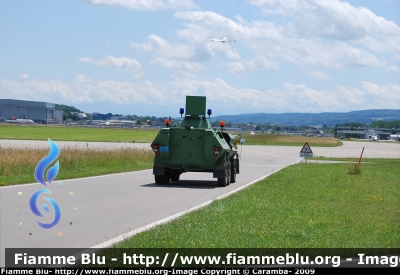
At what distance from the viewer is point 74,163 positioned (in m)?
31.5

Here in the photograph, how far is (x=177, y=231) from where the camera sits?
474 inches

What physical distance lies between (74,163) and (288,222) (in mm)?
19150

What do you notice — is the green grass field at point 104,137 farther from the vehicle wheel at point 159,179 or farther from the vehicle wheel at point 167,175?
the vehicle wheel at point 159,179

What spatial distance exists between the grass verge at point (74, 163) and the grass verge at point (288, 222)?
800cm

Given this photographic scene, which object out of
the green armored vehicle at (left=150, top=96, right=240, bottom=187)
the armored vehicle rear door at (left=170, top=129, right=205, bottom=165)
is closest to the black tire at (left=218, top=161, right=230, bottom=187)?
the green armored vehicle at (left=150, top=96, right=240, bottom=187)

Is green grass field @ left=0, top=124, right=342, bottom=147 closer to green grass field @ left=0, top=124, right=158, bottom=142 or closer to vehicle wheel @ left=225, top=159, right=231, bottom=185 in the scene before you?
green grass field @ left=0, top=124, right=158, bottom=142

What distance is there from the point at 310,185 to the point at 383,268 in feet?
49.7

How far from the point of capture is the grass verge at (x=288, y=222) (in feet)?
36.3

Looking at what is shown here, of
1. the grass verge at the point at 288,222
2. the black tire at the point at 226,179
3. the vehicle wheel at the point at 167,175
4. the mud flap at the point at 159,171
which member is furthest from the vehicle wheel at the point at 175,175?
the grass verge at the point at 288,222

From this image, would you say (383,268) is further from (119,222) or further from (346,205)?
(346,205)

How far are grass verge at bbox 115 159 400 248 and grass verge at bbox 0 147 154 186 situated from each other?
800 cm

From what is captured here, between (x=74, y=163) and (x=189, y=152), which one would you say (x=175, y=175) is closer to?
(x=189, y=152)

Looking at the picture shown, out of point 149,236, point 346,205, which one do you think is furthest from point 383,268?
point 346,205

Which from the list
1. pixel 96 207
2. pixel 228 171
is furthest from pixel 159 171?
pixel 96 207
